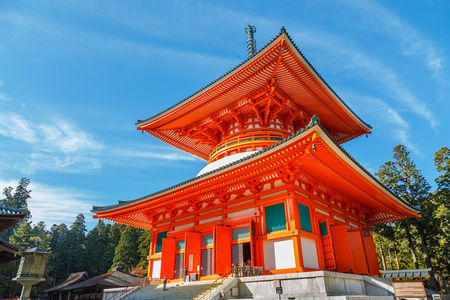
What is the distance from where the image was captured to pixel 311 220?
1196 cm

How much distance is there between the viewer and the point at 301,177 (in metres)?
11.9

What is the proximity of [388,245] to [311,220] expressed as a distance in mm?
35605

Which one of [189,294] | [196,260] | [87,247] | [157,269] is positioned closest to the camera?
[189,294]

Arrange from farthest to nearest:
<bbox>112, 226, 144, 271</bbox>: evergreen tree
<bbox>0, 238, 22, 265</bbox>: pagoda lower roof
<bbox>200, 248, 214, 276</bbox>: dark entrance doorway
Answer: <bbox>112, 226, 144, 271</bbox>: evergreen tree < <bbox>0, 238, 22, 265</bbox>: pagoda lower roof < <bbox>200, 248, 214, 276</bbox>: dark entrance doorway

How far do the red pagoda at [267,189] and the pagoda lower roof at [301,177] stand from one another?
4cm

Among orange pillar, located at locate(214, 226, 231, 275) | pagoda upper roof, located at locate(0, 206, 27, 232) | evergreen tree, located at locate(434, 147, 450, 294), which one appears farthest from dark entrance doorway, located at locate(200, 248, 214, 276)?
evergreen tree, located at locate(434, 147, 450, 294)

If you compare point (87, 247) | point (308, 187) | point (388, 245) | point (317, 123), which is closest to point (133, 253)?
point (87, 247)

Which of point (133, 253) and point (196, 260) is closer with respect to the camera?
point (196, 260)

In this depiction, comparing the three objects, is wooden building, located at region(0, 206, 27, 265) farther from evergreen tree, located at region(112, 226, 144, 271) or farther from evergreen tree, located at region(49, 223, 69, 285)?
evergreen tree, located at region(49, 223, 69, 285)

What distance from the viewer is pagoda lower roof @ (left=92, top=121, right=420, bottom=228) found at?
9.83 meters

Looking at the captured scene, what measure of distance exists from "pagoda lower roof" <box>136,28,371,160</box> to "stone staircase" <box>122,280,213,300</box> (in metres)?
9.58

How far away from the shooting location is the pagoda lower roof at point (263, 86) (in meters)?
13.4

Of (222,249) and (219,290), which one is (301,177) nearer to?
(222,249)

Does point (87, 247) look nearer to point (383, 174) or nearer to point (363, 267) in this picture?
point (383, 174)
